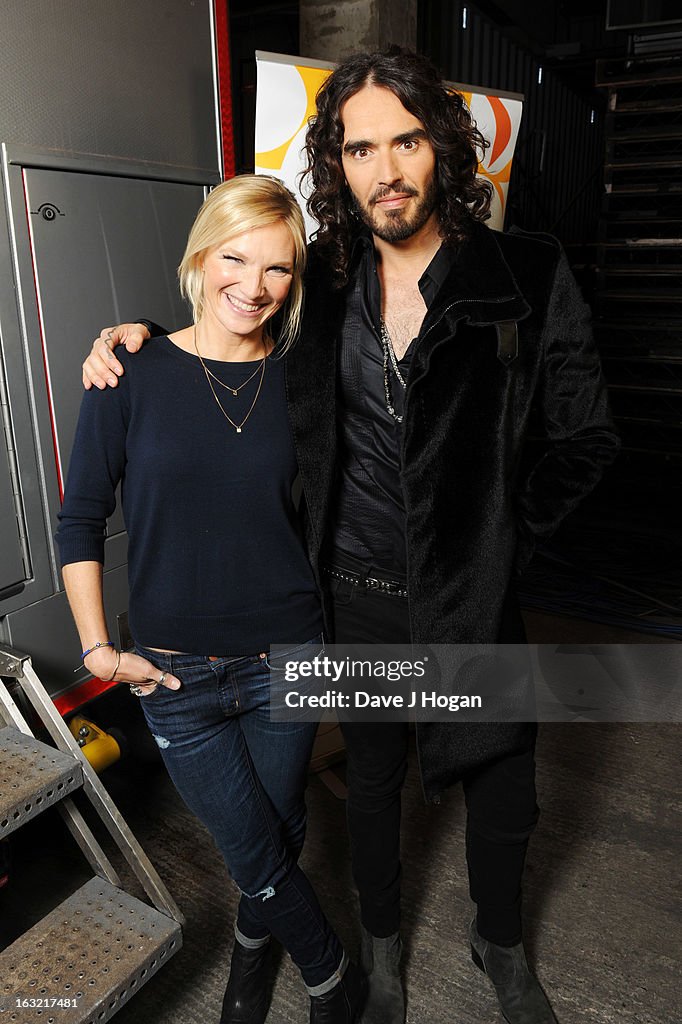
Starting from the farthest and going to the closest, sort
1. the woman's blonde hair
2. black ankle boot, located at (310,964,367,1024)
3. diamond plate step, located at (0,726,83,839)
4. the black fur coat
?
black ankle boot, located at (310,964,367,1024), diamond plate step, located at (0,726,83,839), the black fur coat, the woman's blonde hair

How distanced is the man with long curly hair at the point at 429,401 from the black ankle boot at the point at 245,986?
18.4 inches

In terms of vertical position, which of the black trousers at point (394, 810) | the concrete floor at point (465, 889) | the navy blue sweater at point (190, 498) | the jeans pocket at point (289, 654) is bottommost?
the concrete floor at point (465, 889)

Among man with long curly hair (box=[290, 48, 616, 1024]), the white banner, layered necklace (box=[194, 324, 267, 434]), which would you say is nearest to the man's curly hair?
man with long curly hair (box=[290, 48, 616, 1024])

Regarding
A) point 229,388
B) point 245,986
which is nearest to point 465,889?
point 245,986

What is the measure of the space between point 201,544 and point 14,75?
4.11 ft

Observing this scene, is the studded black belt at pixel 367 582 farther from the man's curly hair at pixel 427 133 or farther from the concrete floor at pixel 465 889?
the concrete floor at pixel 465 889

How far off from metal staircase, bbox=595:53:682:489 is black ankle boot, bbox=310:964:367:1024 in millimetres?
4736

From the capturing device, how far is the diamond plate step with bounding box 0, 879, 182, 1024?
1.61m

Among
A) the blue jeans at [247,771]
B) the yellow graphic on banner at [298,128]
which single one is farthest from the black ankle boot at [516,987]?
the yellow graphic on banner at [298,128]

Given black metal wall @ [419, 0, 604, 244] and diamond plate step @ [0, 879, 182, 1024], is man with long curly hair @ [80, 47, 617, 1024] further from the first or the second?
black metal wall @ [419, 0, 604, 244]

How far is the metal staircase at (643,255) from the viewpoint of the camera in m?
5.36

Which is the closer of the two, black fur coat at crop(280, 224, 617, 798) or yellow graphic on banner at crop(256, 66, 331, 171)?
black fur coat at crop(280, 224, 617, 798)

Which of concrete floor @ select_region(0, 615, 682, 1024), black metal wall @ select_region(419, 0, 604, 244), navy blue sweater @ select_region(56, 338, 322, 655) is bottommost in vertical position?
concrete floor @ select_region(0, 615, 682, 1024)

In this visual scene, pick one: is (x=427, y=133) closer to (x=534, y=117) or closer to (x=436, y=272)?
(x=436, y=272)
